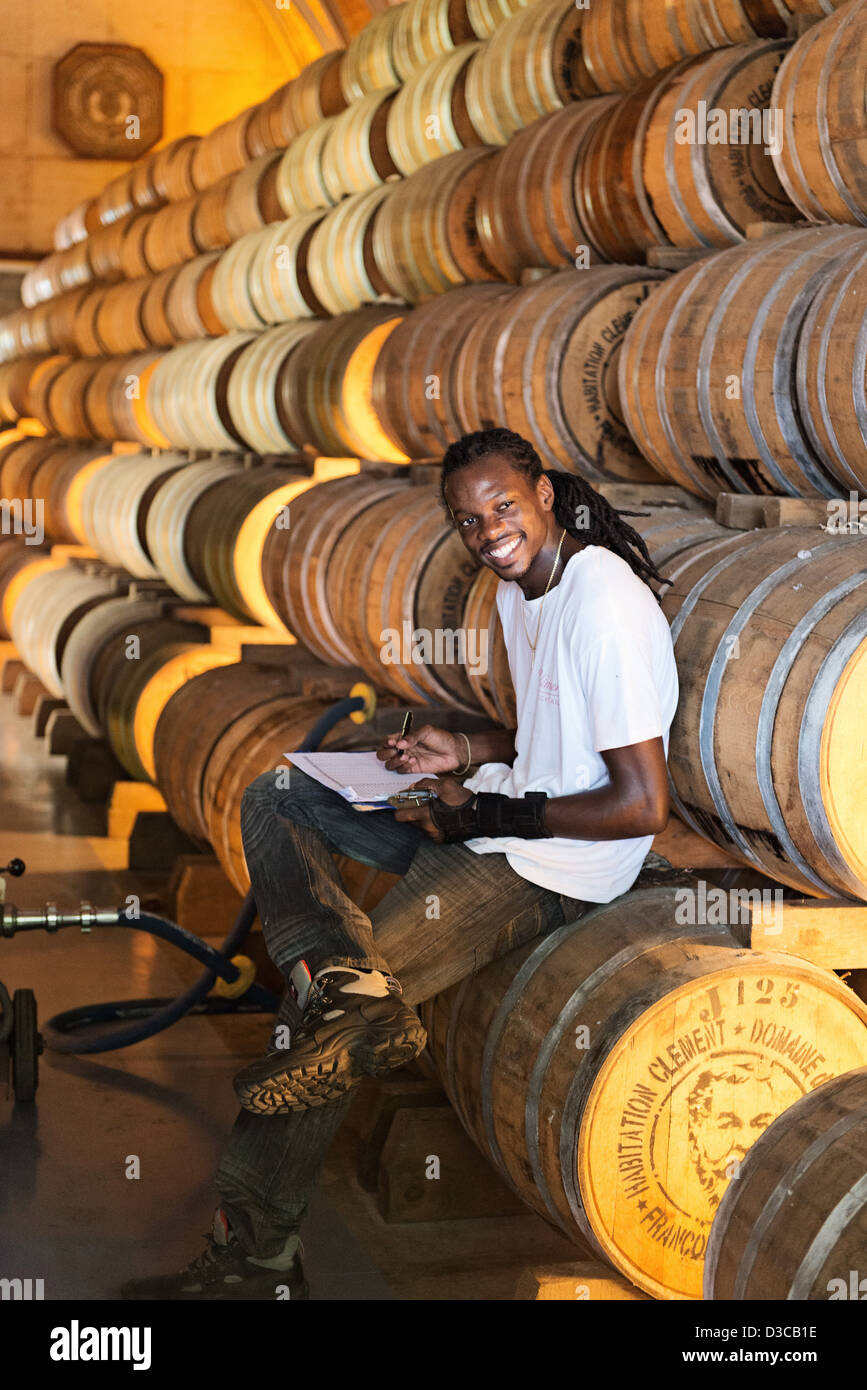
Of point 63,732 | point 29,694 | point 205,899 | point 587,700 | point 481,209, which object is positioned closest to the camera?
point 587,700

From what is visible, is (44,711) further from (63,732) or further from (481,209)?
(481,209)

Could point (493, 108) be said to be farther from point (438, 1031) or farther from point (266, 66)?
point (266, 66)

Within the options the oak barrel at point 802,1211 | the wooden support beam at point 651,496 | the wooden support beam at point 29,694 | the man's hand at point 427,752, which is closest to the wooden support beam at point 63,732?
the wooden support beam at point 29,694

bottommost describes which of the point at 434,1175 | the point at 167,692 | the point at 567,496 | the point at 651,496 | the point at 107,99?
the point at 434,1175

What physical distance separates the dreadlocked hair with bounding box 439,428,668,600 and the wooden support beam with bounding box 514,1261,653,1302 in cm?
133

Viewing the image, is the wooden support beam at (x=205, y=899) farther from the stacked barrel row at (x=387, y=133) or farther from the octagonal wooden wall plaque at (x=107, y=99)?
the octagonal wooden wall plaque at (x=107, y=99)

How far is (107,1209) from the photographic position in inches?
146

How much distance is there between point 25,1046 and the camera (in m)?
4.34

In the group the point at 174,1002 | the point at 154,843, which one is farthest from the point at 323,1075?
the point at 154,843

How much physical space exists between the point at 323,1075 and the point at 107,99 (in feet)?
48.8

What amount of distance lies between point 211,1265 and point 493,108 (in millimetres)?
4214

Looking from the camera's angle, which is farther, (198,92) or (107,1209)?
(198,92)

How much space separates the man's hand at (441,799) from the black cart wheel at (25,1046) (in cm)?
164
